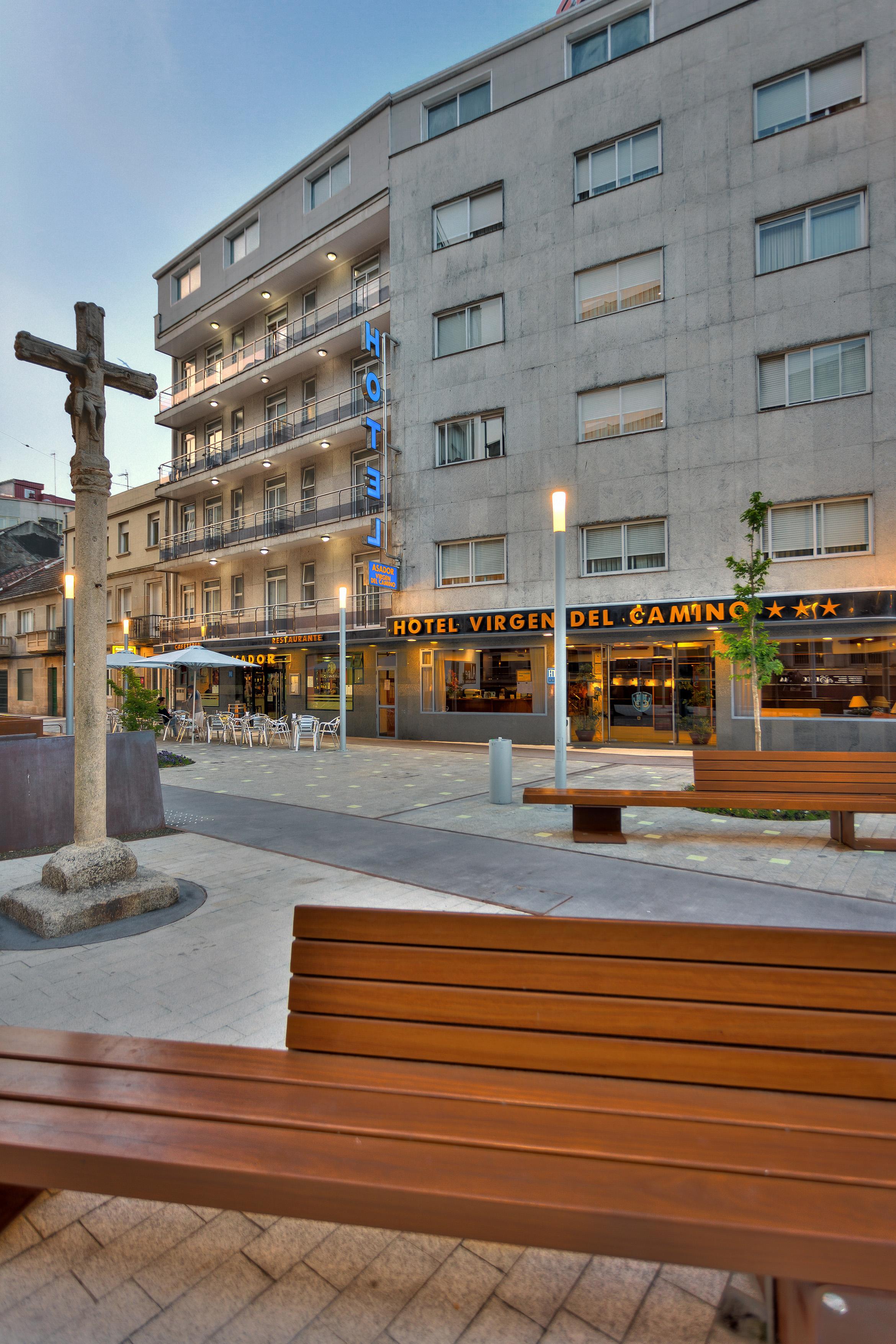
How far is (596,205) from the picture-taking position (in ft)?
59.2

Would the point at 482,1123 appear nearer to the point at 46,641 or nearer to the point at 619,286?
the point at 619,286

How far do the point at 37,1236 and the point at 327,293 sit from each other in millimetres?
28550

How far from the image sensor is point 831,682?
50.1 ft

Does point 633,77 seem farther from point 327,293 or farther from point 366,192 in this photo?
point 327,293

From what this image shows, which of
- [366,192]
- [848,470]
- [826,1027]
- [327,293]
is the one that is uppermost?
[366,192]

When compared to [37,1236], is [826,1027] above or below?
above

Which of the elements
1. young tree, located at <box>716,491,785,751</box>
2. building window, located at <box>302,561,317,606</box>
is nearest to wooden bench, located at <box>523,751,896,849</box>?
young tree, located at <box>716,491,785,751</box>

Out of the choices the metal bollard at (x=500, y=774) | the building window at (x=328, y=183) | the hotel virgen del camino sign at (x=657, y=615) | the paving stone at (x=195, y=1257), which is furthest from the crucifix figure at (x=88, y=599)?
the building window at (x=328, y=183)

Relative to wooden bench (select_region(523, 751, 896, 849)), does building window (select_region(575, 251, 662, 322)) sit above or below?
above

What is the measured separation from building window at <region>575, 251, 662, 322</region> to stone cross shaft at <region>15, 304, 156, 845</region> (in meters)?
16.2

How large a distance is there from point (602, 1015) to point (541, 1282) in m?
0.82

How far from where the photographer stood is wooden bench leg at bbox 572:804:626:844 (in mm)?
7527

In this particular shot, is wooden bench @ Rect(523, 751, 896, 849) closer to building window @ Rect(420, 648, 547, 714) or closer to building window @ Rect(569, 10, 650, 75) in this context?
building window @ Rect(420, 648, 547, 714)

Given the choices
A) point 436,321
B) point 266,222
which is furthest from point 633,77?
point 266,222
